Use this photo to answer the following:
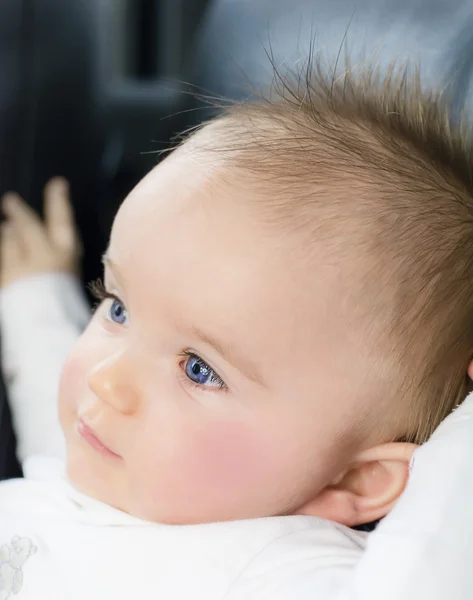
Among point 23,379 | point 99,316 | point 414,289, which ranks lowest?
point 23,379

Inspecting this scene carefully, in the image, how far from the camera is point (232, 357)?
66 centimetres

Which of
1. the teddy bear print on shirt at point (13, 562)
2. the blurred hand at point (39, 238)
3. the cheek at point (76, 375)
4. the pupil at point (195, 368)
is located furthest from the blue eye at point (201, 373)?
the blurred hand at point (39, 238)

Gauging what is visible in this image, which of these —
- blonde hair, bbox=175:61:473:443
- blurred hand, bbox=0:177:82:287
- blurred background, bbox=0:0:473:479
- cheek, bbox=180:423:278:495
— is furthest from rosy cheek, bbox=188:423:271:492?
blurred hand, bbox=0:177:82:287

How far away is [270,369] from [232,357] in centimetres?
3

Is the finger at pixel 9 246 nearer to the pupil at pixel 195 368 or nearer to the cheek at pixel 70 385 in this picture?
the cheek at pixel 70 385

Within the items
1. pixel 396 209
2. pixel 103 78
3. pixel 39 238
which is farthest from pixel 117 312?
pixel 103 78

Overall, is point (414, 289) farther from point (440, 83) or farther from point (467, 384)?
point (440, 83)

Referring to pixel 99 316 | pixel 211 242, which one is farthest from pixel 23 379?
pixel 211 242

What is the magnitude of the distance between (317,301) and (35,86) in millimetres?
729

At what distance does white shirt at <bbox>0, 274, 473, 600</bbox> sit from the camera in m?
0.57

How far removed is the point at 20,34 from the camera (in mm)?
1204

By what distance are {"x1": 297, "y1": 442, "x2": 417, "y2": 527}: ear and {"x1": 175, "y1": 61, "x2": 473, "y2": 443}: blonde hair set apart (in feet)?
0.12

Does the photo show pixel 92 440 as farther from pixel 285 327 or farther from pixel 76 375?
pixel 285 327

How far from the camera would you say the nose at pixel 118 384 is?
671 millimetres
